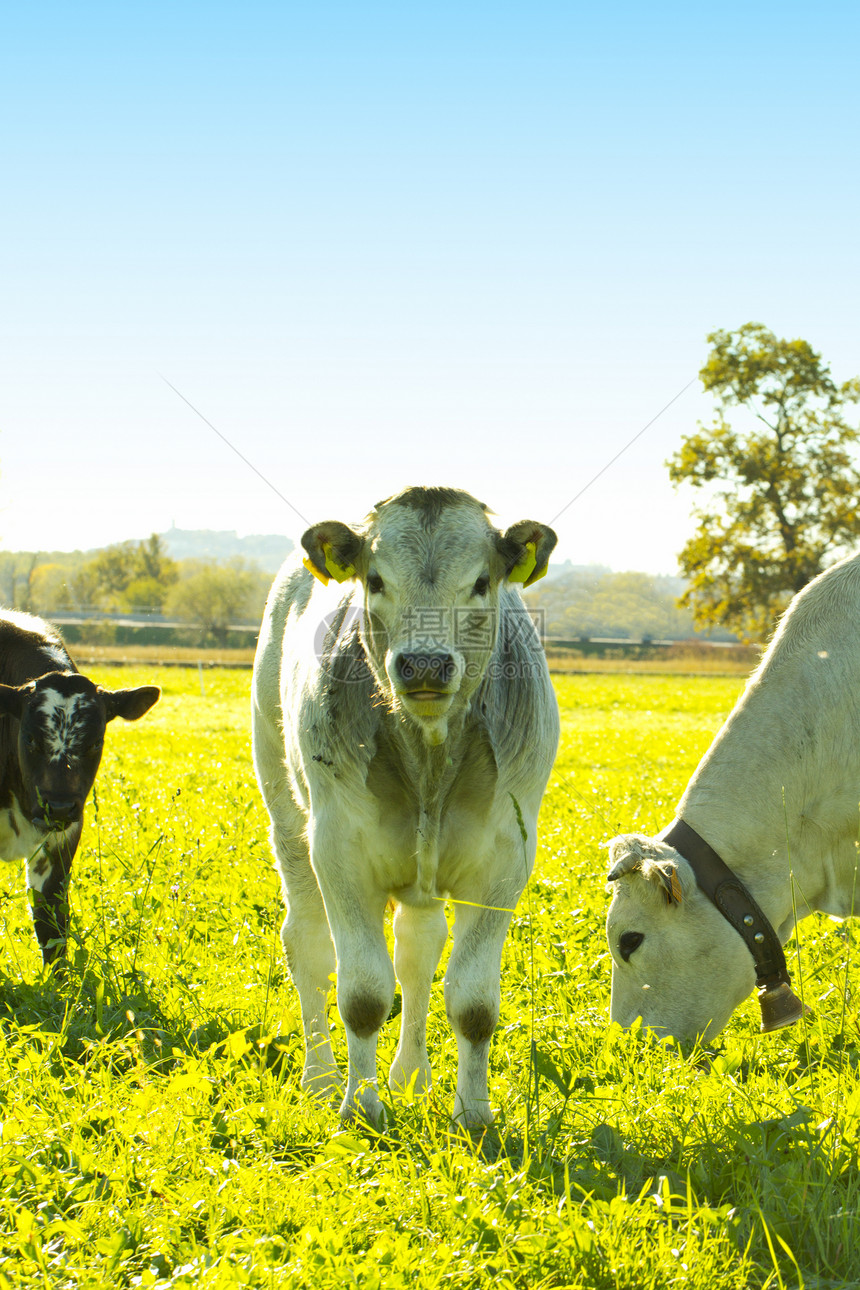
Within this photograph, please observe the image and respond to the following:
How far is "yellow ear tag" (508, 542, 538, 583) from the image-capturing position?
12.6 feet

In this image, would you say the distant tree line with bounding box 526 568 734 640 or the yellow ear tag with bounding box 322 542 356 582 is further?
the distant tree line with bounding box 526 568 734 640

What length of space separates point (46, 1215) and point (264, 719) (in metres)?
2.50

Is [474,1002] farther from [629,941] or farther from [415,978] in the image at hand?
[629,941]

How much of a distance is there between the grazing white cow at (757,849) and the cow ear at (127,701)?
328 centimetres

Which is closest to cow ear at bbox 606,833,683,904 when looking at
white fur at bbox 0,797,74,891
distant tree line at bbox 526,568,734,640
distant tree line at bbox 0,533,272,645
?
white fur at bbox 0,797,74,891

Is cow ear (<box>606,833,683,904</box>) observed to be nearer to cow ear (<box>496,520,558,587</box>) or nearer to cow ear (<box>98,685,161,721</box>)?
cow ear (<box>496,520,558,587</box>)

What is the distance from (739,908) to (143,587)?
93140 millimetres

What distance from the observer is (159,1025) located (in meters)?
4.61

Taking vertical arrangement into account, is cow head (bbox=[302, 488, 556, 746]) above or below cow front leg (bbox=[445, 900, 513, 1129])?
above

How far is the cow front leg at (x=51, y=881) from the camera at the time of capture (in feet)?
18.2

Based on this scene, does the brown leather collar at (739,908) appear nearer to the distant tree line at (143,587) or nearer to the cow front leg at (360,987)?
the cow front leg at (360,987)

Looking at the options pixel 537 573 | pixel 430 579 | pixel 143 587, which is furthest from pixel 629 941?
pixel 143 587

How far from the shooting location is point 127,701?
6441 mm

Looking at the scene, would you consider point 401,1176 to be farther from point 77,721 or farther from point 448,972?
point 77,721
